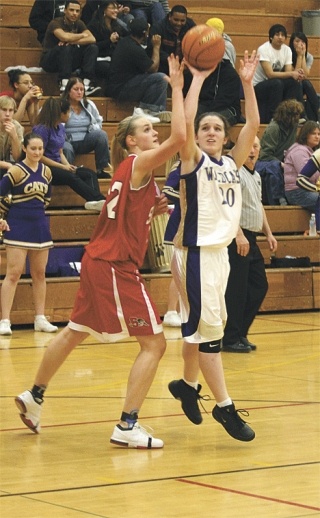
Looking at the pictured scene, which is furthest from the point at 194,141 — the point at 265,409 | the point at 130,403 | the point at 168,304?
the point at 168,304

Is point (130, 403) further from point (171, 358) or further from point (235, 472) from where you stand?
point (171, 358)

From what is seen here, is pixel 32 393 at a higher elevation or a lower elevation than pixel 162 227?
higher

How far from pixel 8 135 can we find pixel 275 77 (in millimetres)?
4545

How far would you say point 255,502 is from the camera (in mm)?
4191

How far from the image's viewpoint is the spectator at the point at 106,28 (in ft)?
41.0

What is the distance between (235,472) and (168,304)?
198 inches

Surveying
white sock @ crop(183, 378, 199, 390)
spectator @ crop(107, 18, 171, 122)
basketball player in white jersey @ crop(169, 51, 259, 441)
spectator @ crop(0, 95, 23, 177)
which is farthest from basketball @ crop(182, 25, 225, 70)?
spectator @ crop(107, 18, 171, 122)

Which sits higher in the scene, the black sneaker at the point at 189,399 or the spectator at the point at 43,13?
the spectator at the point at 43,13

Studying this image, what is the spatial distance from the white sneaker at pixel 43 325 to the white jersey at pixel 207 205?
402 centimetres

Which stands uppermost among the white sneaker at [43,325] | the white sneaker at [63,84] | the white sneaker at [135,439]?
the white sneaker at [63,84]

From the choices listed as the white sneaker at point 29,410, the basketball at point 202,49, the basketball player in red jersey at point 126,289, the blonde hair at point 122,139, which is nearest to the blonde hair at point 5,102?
the blonde hair at point 122,139

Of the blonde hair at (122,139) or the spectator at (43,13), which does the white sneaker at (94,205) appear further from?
the blonde hair at (122,139)

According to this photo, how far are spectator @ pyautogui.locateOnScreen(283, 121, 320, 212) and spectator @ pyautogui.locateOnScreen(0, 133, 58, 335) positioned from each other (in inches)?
125

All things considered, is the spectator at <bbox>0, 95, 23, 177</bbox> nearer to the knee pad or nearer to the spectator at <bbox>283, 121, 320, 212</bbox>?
the spectator at <bbox>283, 121, 320, 212</bbox>
